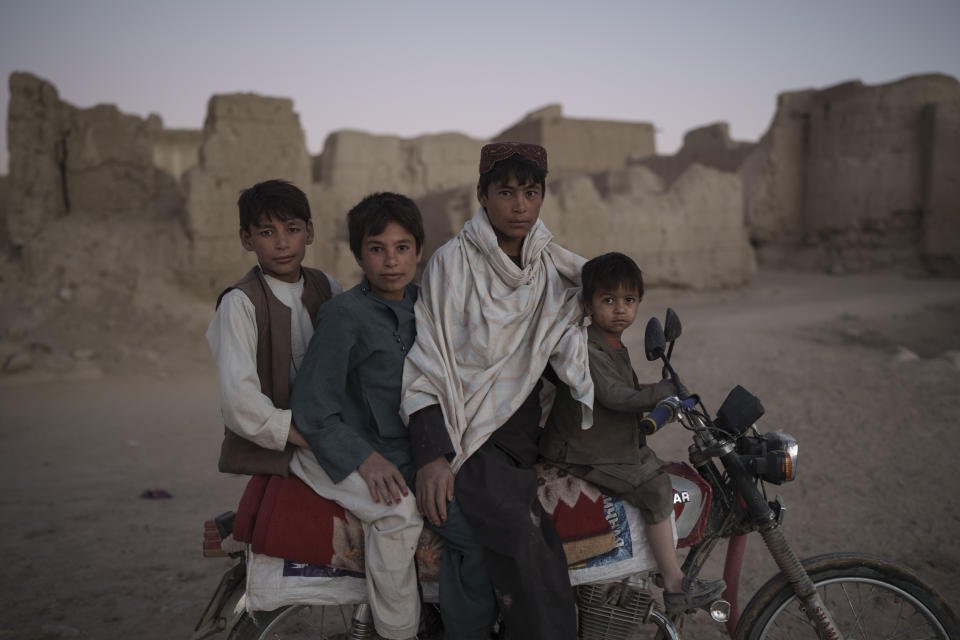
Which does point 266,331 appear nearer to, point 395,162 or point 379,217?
point 379,217

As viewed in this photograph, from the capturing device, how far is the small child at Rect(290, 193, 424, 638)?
1.70m

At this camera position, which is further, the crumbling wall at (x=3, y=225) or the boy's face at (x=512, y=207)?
the crumbling wall at (x=3, y=225)

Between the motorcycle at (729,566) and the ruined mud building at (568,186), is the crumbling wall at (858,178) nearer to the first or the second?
the ruined mud building at (568,186)

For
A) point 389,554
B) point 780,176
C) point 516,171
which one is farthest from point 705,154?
point 389,554

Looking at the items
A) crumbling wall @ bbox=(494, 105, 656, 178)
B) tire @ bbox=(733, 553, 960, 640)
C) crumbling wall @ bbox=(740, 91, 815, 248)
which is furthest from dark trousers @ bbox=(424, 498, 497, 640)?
crumbling wall @ bbox=(740, 91, 815, 248)

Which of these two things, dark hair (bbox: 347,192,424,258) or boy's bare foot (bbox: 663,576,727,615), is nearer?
boy's bare foot (bbox: 663,576,727,615)

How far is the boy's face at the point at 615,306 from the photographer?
6.23 feet

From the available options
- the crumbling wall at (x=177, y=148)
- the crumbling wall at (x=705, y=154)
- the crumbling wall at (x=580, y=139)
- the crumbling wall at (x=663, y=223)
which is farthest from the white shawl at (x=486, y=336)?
the crumbling wall at (x=177, y=148)

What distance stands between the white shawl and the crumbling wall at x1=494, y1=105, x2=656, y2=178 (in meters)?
15.5

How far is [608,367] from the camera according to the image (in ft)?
6.22

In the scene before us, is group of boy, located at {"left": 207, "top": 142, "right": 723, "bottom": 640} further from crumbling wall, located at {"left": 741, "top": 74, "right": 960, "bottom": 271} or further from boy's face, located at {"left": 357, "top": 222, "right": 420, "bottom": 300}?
crumbling wall, located at {"left": 741, "top": 74, "right": 960, "bottom": 271}

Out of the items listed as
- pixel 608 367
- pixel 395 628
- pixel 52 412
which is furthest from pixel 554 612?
pixel 52 412

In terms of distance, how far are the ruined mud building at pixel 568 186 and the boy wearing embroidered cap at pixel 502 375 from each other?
8.03 meters

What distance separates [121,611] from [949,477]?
16.6ft
